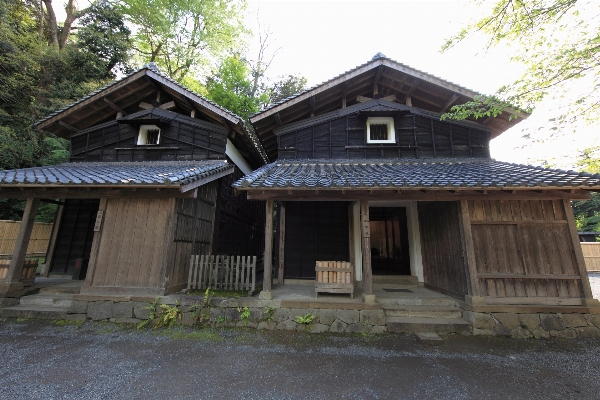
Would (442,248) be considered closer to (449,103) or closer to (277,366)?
(449,103)

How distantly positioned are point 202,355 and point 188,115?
9144 millimetres

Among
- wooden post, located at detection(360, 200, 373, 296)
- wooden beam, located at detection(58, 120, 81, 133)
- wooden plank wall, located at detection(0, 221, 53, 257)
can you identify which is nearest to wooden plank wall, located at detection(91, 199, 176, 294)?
wooden post, located at detection(360, 200, 373, 296)

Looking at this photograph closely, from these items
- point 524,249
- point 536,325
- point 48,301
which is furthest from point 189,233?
point 536,325

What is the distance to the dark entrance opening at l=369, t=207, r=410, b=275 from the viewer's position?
351 inches

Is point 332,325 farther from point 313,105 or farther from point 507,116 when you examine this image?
point 507,116

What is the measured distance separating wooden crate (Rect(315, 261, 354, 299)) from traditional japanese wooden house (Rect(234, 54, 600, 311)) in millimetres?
420

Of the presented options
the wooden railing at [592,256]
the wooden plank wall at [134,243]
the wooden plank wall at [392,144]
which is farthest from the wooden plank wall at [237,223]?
the wooden railing at [592,256]

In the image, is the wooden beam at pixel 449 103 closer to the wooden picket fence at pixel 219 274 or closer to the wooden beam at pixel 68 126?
the wooden picket fence at pixel 219 274

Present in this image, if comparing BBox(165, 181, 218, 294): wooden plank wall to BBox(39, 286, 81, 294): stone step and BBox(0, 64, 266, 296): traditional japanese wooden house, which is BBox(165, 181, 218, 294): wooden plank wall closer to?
BBox(0, 64, 266, 296): traditional japanese wooden house

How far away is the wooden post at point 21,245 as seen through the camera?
6.60 meters

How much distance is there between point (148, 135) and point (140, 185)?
5.20 m

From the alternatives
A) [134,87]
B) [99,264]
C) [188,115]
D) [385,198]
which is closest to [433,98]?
[385,198]

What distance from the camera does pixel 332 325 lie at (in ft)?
18.7

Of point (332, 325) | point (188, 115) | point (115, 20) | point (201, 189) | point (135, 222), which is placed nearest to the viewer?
point (332, 325)
